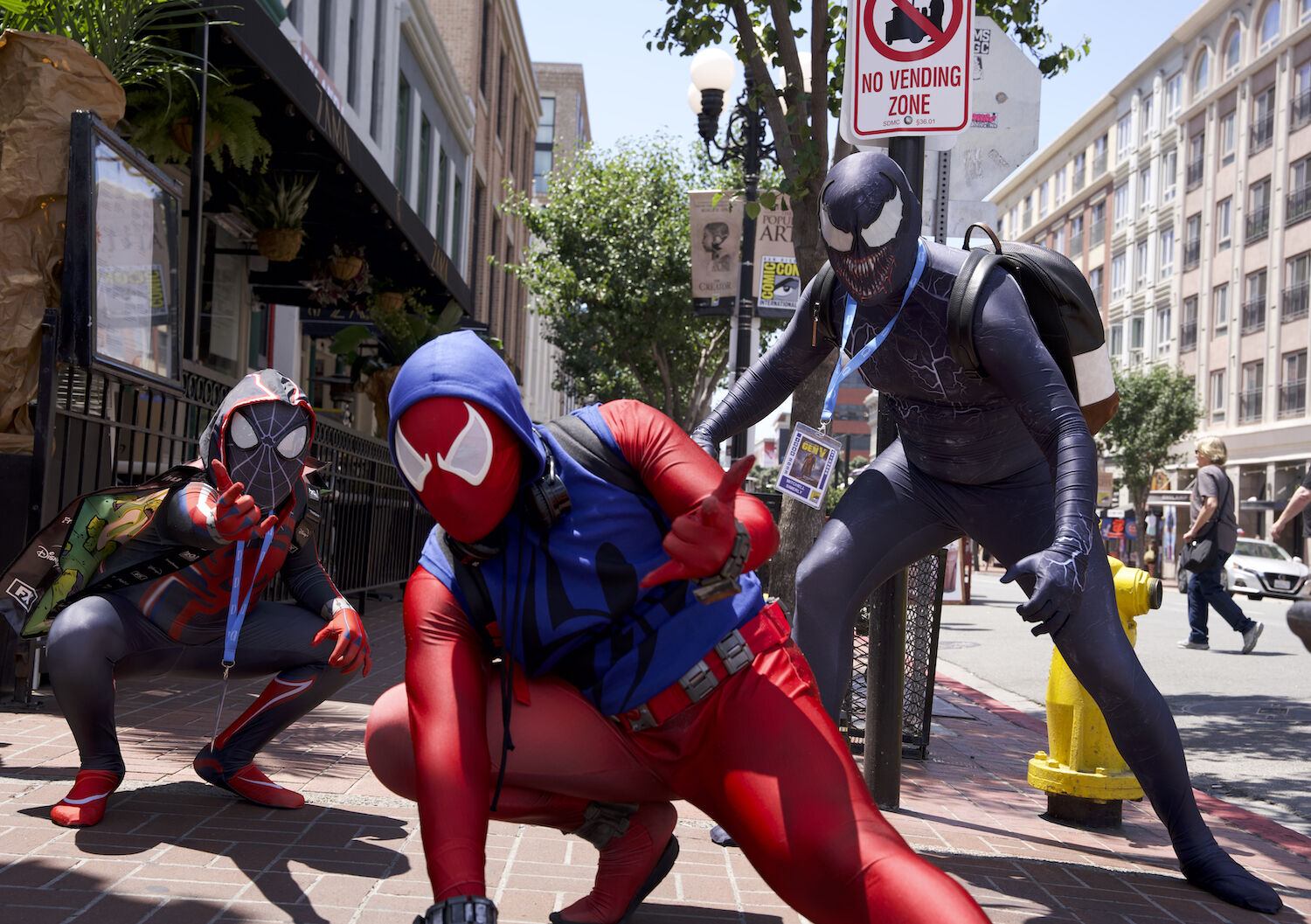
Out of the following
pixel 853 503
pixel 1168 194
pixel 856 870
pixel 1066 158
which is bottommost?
pixel 856 870

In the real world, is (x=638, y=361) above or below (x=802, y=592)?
above

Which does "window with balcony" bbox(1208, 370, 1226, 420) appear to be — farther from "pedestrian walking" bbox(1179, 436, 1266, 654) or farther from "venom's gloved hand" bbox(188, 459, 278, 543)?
"venom's gloved hand" bbox(188, 459, 278, 543)

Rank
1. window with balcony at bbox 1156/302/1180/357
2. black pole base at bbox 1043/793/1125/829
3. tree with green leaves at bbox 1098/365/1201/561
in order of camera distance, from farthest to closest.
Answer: window with balcony at bbox 1156/302/1180/357 < tree with green leaves at bbox 1098/365/1201/561 < black pole base at bbox 1043/793/1125/829

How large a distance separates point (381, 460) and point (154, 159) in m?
3.78

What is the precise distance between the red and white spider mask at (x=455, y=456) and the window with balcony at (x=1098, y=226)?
5854 cm

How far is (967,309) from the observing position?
120 inches

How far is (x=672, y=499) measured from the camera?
2072 mm

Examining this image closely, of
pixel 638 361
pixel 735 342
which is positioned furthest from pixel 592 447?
pixel 638 361

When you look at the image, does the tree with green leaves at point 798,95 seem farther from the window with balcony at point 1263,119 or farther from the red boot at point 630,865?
the window with balcony at point 1263,119

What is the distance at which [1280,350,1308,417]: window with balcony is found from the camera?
3778 centimetres

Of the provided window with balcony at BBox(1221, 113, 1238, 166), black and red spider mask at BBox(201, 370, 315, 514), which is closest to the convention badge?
black and red spider mask at BBox(201, 370, 315, 514)

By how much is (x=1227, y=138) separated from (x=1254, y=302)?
267 inches

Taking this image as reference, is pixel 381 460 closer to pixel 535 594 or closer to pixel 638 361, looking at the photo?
pixel 535 594

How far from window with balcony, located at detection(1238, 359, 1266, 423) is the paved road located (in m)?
27.2
